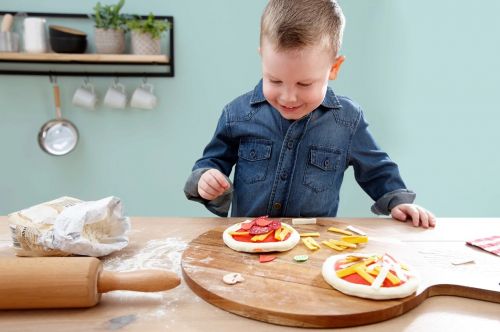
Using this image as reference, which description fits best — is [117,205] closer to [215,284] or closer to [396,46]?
[215,284]

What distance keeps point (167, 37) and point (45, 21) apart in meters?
0.50

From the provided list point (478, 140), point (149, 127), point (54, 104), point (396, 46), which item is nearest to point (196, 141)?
point (149, 127)

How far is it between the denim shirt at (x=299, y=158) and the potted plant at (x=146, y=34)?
2.57 ft

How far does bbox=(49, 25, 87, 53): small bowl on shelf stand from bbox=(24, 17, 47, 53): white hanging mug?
39 millimetres

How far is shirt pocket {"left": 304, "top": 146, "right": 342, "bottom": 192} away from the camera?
105 centimetres

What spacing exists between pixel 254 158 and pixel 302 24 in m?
0.39

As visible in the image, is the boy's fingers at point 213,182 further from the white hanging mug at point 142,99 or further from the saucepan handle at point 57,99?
the saucepan handle at point 57,99

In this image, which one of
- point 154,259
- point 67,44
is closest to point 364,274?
point 154,259

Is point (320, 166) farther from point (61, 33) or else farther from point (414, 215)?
point (61, 33)

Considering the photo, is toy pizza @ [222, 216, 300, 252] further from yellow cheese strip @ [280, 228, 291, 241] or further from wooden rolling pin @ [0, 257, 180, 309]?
wooden rolling pin @ [0, 257, 180, 309]

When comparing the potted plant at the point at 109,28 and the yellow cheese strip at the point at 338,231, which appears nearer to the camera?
the yellow cheese strip at the point at 338,231

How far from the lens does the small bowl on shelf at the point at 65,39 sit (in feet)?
5.44

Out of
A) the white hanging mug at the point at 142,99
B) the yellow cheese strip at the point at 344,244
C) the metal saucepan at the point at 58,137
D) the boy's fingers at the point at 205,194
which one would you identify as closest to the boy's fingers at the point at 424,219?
the yellow cheese strip at the point at 344,244

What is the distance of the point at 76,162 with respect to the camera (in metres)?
1.89
